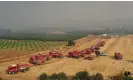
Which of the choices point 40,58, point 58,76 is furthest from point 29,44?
point 58,76

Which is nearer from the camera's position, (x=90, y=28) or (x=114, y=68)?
(x=114, y=68)

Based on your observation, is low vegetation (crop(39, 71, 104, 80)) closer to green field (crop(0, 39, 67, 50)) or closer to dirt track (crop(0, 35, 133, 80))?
dirt track (crop(0, 35, 133, 80))

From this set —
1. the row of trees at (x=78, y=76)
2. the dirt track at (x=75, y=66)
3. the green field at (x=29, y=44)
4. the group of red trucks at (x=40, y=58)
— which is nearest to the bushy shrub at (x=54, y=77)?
the row of trees at (x=78, y=76)

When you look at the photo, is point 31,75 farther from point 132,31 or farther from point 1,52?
point 132,31

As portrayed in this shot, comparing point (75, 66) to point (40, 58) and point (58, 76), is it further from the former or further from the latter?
point (58, 76)

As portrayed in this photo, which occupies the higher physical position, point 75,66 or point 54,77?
point 54,77

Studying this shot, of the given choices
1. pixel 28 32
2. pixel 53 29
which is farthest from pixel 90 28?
pixel 28 32

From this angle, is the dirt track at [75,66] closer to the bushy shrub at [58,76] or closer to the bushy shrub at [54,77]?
the bushy shrub at [54,77]

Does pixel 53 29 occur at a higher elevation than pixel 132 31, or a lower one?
higher

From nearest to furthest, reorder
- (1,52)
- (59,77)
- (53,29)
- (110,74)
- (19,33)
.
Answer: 1. (59,77)
2. (110,74)
3. (1,52)
4. (53,29)
5. (19,33)
